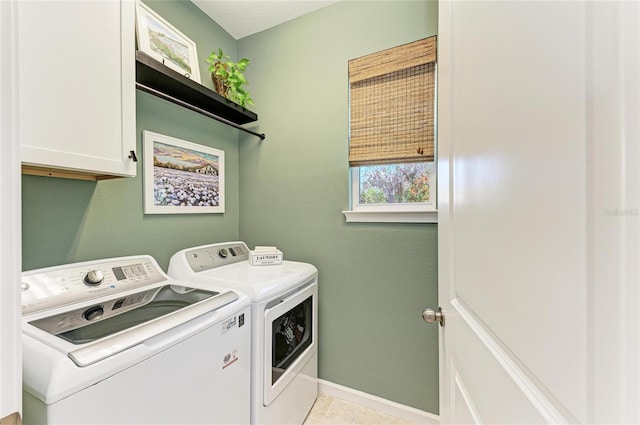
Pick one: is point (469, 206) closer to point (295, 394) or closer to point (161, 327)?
point (161, 327)

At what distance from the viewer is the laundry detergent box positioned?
5.74 ft

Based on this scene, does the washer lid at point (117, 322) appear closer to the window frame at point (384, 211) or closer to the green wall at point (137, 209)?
the green wall at point (137, 209)

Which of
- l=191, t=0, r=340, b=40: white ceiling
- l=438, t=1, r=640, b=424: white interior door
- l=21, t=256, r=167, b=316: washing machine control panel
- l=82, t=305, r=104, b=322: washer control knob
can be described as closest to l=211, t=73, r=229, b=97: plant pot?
l=191, t=0, r=340, b=40: white ceiling

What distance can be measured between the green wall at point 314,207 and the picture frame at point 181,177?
6 centimetres

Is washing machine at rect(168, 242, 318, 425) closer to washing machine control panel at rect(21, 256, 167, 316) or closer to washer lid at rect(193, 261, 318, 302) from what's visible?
washer lid at rect(193, 261, 318, 302)

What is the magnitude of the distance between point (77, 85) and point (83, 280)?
2.70 ft

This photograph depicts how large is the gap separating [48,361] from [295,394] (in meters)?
1.28

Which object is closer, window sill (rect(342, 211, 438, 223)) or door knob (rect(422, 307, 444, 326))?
door knob (rect(422, 307, 444, 326))

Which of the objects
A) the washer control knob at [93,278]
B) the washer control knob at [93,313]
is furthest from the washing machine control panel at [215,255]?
the washer control knob at [93,313]

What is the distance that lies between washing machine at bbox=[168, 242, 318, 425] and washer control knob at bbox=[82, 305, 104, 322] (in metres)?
0.46

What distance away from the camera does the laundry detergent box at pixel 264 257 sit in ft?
5.74

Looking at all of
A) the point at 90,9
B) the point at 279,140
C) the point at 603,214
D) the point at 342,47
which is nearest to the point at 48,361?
the point at 603,214

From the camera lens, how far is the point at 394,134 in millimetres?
1647

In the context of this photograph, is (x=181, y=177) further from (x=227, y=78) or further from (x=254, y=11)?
(x=254, y=11)
